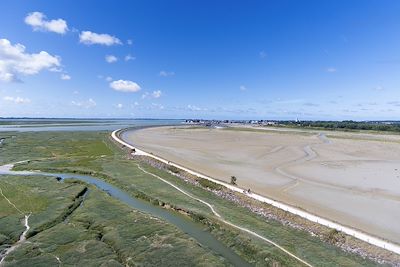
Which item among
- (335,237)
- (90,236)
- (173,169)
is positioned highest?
(173,169)

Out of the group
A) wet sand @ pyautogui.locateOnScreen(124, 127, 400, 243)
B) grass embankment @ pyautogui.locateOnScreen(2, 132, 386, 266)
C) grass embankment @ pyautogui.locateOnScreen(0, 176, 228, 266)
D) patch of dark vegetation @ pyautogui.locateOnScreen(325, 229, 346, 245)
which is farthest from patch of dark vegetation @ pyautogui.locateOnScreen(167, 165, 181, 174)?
patch of dark vegetation @ pyautogui.locateOnScreen(325, 229, 346, 245)

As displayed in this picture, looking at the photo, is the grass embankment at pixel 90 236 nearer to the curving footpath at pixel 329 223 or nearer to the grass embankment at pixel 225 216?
the grass embankment at pixel 225 216

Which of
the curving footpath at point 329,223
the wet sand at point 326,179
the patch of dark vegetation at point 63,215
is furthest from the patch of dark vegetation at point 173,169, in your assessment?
the patch of dark vegetation at point 63,215

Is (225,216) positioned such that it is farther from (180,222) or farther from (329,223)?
(329,223)

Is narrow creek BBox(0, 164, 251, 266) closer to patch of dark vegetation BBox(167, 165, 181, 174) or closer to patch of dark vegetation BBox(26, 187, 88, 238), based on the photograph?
patch of dark vegetation BBox(26, 187, 88, 238)

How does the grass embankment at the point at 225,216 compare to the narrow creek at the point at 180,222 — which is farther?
the narrow creek at the point at 180,222

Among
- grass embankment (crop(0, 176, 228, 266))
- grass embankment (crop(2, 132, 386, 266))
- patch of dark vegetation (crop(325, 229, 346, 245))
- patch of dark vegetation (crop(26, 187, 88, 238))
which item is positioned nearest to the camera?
grass embankment (crop(0, 176, 228, 266))

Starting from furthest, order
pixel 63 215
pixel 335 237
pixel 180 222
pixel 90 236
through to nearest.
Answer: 1. pixel 180 222
2. pixel 63 215
3. pixel 90 236
4. pixel 335 237

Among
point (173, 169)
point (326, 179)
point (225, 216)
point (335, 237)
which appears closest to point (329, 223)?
point (335, 237)

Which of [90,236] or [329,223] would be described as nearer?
[90,236]
